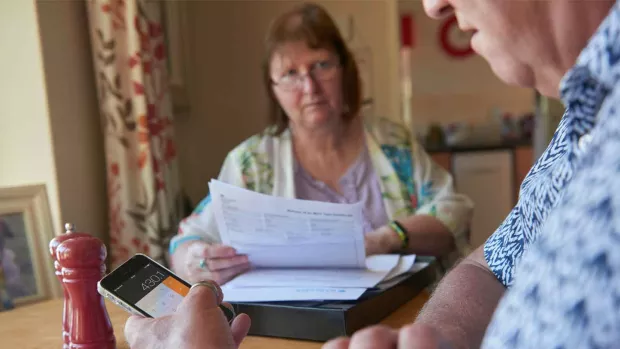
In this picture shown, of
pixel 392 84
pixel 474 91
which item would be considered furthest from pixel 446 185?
pixel 474 91

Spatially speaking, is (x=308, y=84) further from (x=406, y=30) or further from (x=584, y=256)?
(x=406, y=30)

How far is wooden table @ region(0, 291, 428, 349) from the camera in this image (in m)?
0.81

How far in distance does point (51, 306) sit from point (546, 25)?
39.1 inches

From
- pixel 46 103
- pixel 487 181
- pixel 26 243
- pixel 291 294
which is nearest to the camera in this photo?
pixel 291 294

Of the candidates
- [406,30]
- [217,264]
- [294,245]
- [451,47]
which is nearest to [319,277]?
[294,245]

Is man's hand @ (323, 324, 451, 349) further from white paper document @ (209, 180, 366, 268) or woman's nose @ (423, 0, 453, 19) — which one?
white paper document @ (209, 180, 366, 268)

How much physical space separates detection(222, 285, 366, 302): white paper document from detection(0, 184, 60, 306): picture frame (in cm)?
71

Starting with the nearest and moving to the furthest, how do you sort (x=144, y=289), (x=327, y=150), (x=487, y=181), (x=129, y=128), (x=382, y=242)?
(x=144, y=289) < (x=382, y=242) < (x=327, y=150) < (x=129, y=128) < (x=487, y=181)

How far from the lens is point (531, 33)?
18.2 inches

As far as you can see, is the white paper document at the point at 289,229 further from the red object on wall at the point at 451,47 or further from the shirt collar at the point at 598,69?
the red object on wall at the point at 451,47

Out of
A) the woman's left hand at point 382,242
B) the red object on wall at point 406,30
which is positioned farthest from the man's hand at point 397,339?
the red object on wall at point 406,30

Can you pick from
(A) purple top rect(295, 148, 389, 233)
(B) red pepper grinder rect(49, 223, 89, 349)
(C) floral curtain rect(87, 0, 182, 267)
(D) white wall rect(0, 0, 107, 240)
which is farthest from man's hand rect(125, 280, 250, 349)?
(C) floral curtain rect(87, 0, 182, 267)

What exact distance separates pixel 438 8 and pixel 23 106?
132 centimetres

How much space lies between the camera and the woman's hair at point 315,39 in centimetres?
155
